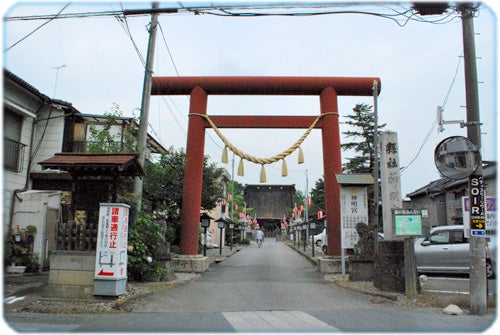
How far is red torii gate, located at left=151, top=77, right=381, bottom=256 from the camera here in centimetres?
1425

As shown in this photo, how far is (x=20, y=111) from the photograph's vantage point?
12.5 metres

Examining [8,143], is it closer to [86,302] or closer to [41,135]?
[41,135]

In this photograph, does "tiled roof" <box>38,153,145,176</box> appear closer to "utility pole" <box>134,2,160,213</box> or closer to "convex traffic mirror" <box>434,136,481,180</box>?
"utility pole" <box>134,2,160,213</box>

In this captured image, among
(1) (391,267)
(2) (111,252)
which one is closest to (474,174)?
(1) (391,267)

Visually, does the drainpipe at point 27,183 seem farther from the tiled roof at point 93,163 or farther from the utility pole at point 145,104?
the utility pole at point 145,104

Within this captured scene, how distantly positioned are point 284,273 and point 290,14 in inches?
361

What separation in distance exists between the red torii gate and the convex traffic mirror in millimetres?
6368

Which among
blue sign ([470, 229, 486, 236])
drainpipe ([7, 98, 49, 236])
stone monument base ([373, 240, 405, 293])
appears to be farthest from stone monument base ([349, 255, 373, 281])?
drainpipe ([7, 98, 49, 236])

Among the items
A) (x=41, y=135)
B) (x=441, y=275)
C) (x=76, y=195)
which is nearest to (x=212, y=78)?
(x=41, y=135)

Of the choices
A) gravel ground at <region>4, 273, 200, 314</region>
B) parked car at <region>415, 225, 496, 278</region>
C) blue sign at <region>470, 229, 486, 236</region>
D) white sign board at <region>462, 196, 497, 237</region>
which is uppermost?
white sign board at <region>462, 196, 497, 237</region>

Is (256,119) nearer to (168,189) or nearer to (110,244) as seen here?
(168,189)

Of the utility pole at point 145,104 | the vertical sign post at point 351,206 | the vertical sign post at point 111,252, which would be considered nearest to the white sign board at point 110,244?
the vertical sign post at point 111,252

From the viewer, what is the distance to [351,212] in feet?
43.5

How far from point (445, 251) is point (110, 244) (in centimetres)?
1075
